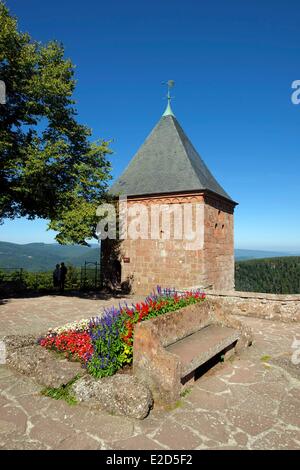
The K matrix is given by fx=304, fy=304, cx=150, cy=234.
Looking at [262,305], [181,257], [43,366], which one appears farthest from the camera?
[181,257]

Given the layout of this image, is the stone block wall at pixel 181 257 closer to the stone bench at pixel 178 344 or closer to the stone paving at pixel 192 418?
the stone bench at pixel 178 344

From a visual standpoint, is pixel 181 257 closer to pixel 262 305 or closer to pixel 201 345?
pixel 262 305

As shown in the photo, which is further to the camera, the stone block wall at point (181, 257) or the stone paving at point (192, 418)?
the stone block wall at point (181, 257)

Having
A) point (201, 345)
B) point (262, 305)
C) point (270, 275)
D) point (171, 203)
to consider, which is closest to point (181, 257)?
point (171, 203)

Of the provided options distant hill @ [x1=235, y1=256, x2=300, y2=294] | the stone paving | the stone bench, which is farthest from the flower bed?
distant hill @ [x1=235, y1=256, x2=300, y2=294]

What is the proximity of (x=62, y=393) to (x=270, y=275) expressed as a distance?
3519 inches

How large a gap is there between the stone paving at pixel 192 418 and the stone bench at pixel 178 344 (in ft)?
1.26

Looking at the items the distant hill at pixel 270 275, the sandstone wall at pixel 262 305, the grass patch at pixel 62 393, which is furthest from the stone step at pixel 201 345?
the distant hill at pixel 270 275

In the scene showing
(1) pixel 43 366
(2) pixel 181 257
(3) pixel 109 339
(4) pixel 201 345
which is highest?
(2) pixel 181 257

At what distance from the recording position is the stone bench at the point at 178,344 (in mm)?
4465

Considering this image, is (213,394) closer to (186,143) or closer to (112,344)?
(112,344)

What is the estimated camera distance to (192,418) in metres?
4.14

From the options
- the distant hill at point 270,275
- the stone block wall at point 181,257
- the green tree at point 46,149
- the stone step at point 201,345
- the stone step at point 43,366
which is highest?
the green tree at point 46,149

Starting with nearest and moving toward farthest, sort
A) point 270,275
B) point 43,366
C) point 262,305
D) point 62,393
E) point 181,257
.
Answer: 1. point 62,393
2. point 43,366
3. point 262,305
4. point 181,257
5. point 270,275
